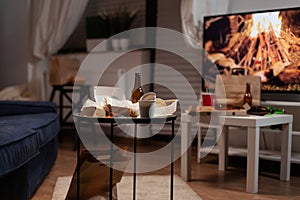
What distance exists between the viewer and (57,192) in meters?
2.75

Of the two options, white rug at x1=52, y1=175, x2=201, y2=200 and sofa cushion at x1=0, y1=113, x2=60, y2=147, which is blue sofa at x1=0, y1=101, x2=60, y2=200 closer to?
sofa cushion at x1=0, y1=113, x2=60, y2=147

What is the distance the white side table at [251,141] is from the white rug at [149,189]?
0.60 ft

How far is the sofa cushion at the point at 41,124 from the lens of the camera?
2.65m

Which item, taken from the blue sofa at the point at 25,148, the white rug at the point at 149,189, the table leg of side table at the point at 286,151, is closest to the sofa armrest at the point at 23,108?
the blue sofa at the point at 25,148

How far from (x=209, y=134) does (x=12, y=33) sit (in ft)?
10.7

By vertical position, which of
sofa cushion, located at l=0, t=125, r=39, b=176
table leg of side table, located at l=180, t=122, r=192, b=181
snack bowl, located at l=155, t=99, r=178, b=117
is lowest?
table leg of side table, located at l=180, t=122, r=192, b=181

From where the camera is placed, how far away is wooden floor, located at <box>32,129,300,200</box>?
9.07 ft

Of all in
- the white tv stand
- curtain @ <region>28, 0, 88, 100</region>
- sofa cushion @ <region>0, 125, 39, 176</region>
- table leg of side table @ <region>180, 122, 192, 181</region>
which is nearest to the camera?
sofa cushion @ <region>0, 125, 39, 176</region>

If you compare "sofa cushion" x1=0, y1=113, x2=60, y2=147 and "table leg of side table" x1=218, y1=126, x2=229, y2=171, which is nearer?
"sofa cushion" x1=0, y1=113, x2=60, y2=147

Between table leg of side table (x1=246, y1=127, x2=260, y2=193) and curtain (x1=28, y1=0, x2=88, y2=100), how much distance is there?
9.71 feet

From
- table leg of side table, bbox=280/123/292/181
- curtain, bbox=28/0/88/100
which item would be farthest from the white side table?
curtain, bbox=28/0/88/100

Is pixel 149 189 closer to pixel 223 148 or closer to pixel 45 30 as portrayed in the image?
pixel 223 148

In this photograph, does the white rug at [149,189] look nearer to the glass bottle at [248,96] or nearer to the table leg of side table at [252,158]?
the table leg of side table at [252,158]

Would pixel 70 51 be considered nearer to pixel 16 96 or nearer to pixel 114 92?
pixel 16 96
